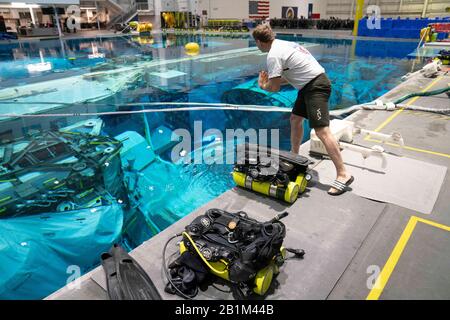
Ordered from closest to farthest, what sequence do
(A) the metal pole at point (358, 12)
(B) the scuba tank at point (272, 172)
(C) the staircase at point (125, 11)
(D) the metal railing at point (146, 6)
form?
1. (B) the scuba tank at point (272, 172)
2. (A) the metal pole at point (358, 12)
3. (C) the staircase at point (125, 11)
4. (D) the metal railing at point (146, 6)

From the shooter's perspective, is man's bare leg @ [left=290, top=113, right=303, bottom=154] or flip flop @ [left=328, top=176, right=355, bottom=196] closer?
flip flop @ [left=328, top=176, right=355, bottom=196]

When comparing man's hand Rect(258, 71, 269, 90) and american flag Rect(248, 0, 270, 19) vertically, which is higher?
american flag Rect(248, 0, 270, 19)

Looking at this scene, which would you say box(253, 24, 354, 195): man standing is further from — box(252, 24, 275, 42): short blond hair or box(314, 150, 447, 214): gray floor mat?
box(314, 150, 447, 214): gray floor mat

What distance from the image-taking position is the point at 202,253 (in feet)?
6.65

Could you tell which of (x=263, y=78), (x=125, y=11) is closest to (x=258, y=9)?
(x=125, y=11)

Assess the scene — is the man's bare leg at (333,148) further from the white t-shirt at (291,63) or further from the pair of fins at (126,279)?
the pair of fins at (126,279)

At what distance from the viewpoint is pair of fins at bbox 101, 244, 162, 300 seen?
1.79 meters

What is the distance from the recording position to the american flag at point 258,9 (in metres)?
30.4

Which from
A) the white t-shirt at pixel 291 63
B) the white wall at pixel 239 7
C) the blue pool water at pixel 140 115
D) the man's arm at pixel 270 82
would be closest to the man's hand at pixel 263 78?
the man's arm at pixel 270 82

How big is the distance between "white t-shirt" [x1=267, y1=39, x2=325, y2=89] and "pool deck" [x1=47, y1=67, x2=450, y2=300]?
3.76ft

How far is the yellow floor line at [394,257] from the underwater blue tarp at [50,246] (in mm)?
2584

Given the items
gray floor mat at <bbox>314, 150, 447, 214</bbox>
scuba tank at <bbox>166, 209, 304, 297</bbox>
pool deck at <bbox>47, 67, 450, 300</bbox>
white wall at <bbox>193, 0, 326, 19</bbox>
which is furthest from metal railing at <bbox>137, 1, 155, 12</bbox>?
scuba tank at <bbox>166, 209, 304, 297</bbox>
